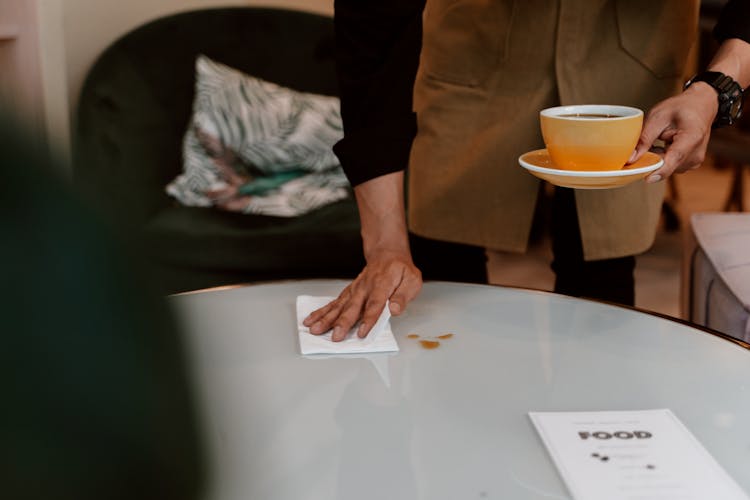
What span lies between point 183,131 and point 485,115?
4.62 ft

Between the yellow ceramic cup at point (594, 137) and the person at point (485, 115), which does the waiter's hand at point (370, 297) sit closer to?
the person at point (485, 115)

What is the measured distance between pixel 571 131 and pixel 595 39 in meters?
0.36

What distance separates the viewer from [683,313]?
6.36 ft

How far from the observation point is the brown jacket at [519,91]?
139cm

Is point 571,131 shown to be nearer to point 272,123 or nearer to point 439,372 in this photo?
point 439,372

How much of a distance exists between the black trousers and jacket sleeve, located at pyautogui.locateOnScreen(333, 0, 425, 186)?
32 cm

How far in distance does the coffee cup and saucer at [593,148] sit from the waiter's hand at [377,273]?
0.22 m

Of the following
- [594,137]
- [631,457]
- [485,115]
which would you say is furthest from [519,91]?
[631,457]

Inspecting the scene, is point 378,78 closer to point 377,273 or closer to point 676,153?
point 377,273

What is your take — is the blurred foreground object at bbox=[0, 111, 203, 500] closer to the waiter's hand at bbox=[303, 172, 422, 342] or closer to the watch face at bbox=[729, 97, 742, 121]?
the waiter's hand at bbox=[303, 172, 422, 342]

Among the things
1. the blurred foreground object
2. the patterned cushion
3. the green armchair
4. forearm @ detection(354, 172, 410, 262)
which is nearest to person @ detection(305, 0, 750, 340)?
forearm @ detection(354, 172, 410, 262)

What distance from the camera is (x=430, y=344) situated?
110cm

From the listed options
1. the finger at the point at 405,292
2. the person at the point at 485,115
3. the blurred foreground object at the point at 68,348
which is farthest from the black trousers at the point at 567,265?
the blurred foreground object at the point at 68,348

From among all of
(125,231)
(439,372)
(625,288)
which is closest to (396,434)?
(439,372)
